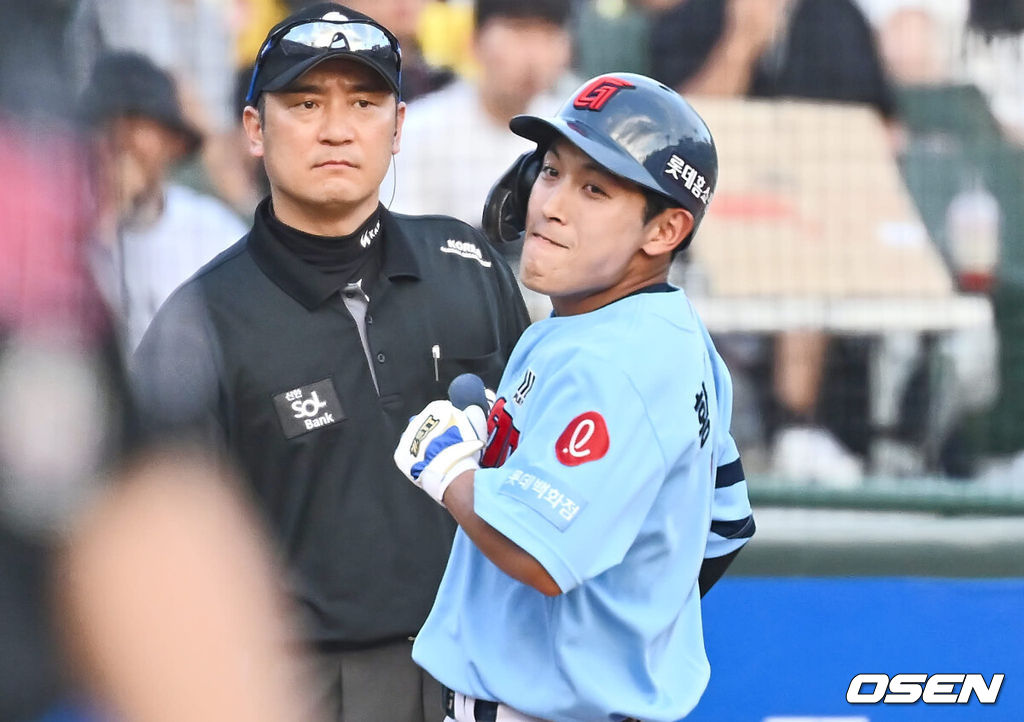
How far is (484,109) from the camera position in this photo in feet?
16.3

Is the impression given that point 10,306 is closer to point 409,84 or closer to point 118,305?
point 118,305

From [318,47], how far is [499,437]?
0.85 m

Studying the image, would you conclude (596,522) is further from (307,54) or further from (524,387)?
(307,54)

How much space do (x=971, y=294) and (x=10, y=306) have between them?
165 inches

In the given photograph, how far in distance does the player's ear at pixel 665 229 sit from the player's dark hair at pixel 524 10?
2.64 meters

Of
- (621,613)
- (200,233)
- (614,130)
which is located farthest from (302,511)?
(200,233)

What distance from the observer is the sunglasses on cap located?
9.24 feet

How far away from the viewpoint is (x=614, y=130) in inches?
93.1

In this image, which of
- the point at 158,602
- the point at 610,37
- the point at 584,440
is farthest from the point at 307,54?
the point at 610,37

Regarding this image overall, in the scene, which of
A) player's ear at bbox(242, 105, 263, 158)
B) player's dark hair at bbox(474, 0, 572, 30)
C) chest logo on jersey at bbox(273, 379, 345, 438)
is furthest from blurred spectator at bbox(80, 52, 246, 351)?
chest logo on jersey at bbox(273, 379, 345, 438)

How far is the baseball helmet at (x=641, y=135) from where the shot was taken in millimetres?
2354

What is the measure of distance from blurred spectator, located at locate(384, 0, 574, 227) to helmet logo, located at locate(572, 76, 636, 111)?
2.31 m

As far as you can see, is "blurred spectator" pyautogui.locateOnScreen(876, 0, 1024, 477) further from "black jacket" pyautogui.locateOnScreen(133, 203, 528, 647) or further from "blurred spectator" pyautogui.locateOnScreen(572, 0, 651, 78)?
"black jacket" pyautogui.locateOnScreen(133, 203, 528, 647)

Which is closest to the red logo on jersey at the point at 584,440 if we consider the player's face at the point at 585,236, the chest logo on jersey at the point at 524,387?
the chest logo on jersey at the point at 524,387
